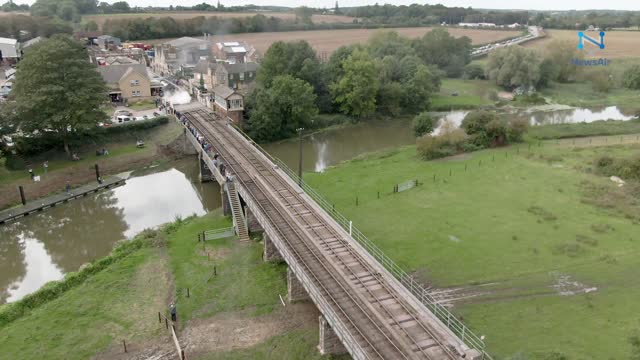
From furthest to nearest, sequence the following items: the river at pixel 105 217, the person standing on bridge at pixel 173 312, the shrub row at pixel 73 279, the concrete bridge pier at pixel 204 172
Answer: the concrete bridge pier at pixel 204 172 → the river at pixel 105 217 → the shrub row at pixel 73 279 → the person standing on bridge at pixel 173 312

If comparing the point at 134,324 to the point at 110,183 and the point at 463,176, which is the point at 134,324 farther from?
the point at 463,176

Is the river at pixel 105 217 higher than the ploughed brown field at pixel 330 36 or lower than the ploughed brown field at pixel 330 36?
lower

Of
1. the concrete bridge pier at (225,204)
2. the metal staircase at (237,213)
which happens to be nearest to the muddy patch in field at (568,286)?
the metal staircase at (237,213)

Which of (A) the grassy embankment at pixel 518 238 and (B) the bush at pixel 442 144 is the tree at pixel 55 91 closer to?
(A) the grassy embankment at pixel 518 238

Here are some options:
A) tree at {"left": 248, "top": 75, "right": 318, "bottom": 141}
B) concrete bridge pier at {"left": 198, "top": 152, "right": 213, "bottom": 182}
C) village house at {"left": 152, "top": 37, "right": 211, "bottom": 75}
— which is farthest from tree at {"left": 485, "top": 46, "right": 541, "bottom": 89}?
concrete bridge pier at {"left": 198, "top": 152, "right": 213, "bottom": 182}

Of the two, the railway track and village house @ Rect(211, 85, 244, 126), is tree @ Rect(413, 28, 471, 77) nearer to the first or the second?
village house @ Rect(211, 85, 244, 126)

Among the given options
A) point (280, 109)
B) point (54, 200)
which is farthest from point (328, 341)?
point (280, 109)

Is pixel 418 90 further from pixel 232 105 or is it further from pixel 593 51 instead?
pixel 593 51
